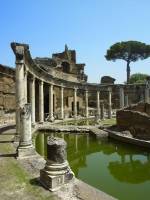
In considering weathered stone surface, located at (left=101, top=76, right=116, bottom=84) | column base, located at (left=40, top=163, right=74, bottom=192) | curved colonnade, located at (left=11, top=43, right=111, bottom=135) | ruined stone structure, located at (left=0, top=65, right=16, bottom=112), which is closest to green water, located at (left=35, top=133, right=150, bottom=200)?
column base, located at (left=40, top=163, right=74, bottom=192)

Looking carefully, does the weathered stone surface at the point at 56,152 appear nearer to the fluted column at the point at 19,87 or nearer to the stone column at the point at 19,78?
the stone column at the point at 19,78

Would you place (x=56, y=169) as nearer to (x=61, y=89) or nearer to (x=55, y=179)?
(x=55, y=179)

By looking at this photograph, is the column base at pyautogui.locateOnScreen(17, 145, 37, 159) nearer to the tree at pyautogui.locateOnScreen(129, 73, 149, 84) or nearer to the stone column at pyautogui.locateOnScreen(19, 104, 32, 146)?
the stone column at pyautogui.locateOnScreen(19, 104, 32, 146)

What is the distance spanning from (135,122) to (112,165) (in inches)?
273

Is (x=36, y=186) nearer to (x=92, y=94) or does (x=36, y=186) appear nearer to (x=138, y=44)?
(x=92, y=94)

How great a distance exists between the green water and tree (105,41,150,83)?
42487mm

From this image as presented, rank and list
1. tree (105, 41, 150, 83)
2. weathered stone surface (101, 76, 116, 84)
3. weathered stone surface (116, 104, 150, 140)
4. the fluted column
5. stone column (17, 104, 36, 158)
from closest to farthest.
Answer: stone column (17, 104, 36, 158) → the fluted column → weathered stone surface (116, 104, 150, 140) → weathered stone surface (101, 76, 116, 84) → tree (105, 41, 150, 83)

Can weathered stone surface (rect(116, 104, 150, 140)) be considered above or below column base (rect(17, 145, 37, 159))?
above

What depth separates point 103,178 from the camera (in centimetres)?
952

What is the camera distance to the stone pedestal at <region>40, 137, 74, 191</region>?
6.82m

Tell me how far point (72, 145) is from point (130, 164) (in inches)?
194

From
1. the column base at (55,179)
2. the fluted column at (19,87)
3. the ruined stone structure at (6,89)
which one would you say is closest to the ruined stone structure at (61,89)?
the fluted column at (19,87)

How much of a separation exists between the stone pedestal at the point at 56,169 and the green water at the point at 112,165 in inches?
71.7

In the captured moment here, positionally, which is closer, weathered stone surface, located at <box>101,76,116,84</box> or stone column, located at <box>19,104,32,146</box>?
stone column, located at <box>19,104,32,146</box>
